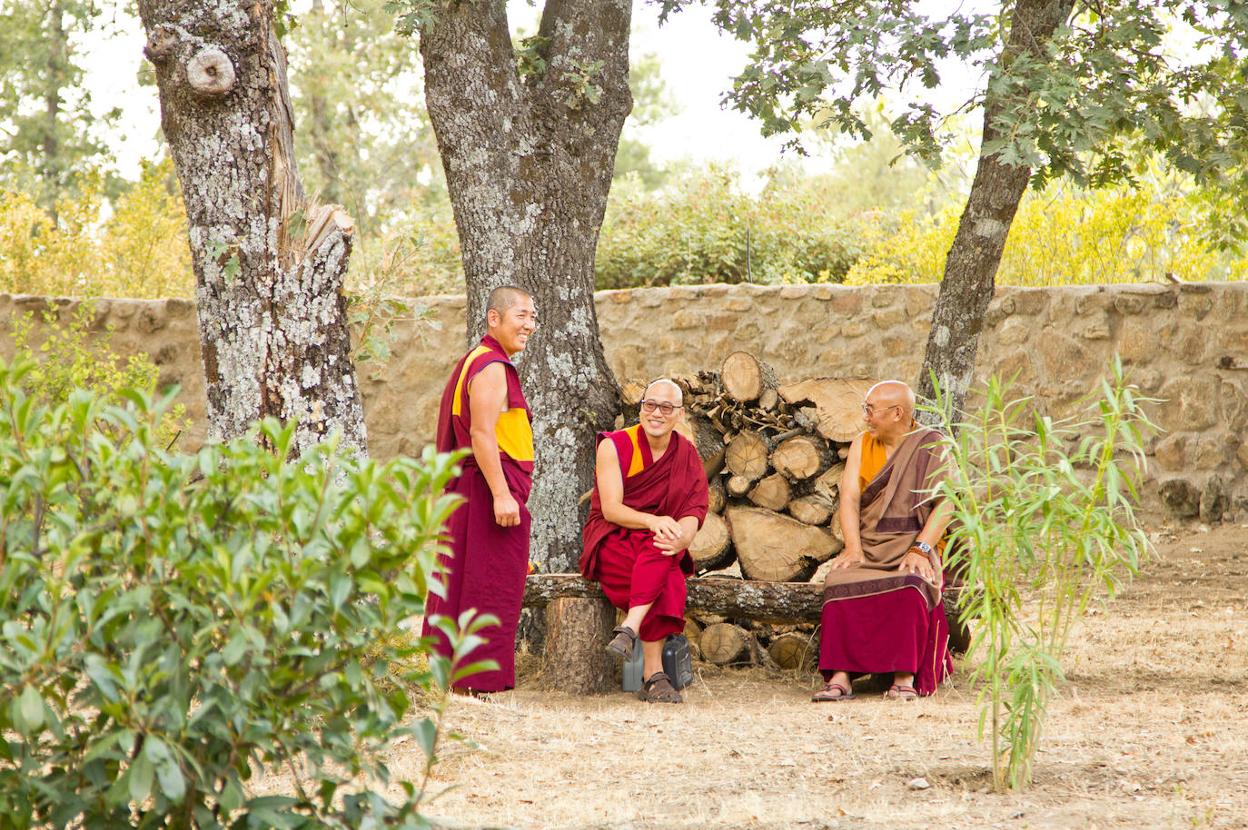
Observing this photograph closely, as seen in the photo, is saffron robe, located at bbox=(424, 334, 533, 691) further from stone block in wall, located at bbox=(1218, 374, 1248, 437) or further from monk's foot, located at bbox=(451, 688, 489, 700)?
stone block in wall, located at bbox=(1218, 374, 1248, 437)

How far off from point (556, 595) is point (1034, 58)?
108 inches

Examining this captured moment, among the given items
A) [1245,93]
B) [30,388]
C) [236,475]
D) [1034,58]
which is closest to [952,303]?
[1034,58]

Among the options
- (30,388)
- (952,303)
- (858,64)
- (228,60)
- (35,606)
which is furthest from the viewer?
(30,388)

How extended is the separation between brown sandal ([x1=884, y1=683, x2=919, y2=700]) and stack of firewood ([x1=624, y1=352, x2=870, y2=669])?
0.56 m

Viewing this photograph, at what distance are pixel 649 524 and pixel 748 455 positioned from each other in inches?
26.4

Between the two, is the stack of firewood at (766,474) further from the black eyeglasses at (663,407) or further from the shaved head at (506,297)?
the shaved head at (506,297)

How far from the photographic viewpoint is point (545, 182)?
5.19m

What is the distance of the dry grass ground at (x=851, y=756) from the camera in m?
2.90

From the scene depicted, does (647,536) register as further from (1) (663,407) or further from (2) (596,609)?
(1) (663,407)

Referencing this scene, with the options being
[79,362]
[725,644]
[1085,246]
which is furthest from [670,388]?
[1085,246]

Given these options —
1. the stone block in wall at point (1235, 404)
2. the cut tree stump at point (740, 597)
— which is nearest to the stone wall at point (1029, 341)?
the stone block in wall at point (1235, 404)

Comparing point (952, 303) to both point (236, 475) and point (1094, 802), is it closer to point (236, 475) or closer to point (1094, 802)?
point (1094, 802)

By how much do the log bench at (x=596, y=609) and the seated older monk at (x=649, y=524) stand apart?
0.24ft

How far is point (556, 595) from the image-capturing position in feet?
15.7
